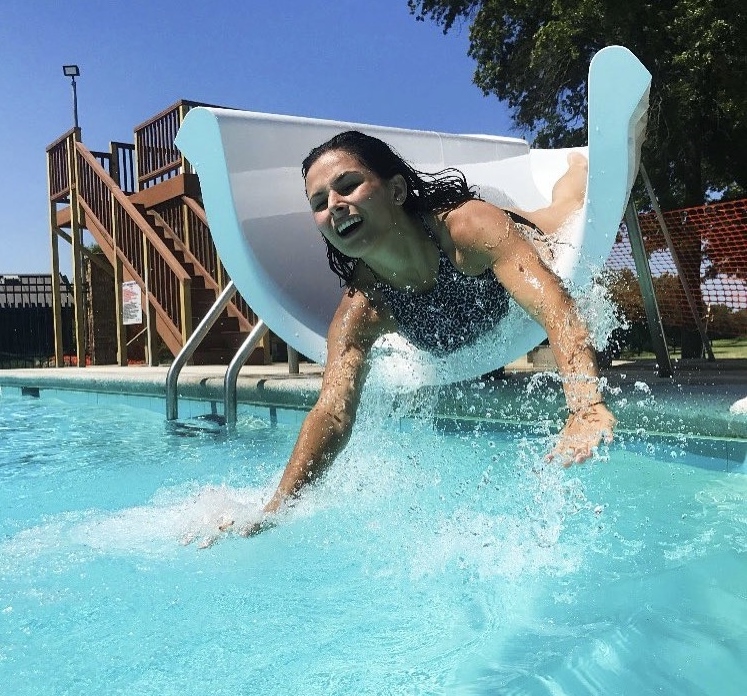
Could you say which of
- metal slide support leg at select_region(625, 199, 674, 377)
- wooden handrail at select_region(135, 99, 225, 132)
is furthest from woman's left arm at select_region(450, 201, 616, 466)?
wooden handrail at select_region(135, 99, 225, 132)

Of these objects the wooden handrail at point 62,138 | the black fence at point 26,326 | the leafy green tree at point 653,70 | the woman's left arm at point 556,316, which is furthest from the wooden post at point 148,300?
the woman's left arm at point 556,316

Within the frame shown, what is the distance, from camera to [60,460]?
384 cm

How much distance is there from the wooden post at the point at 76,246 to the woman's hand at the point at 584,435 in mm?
9732

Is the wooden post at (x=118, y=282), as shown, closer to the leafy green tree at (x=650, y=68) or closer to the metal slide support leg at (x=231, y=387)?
the leafy green tree at (x=650, y=68)

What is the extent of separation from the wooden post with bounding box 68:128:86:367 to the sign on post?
1.42 m

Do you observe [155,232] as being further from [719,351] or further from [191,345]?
[719,351]

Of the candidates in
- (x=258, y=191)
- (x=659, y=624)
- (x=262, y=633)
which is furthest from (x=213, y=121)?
(x=659, y=624)

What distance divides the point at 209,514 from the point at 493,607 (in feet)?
3.12

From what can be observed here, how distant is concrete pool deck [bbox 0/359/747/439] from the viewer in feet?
10.1

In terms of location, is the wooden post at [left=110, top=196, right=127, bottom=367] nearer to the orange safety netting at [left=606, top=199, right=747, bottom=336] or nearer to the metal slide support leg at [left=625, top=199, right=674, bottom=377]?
the orange safety netting at [left=606, top=199, right=747, bottom=336]

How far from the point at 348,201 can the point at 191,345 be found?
9.52ft

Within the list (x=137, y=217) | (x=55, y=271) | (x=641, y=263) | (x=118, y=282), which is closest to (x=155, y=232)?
(x=137, y=217)

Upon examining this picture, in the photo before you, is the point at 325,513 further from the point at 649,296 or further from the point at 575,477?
the point at 649,296

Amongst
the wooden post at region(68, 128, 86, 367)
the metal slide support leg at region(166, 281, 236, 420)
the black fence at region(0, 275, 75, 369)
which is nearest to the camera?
the metal slide support leg at region(166, 281, 236, 420)
